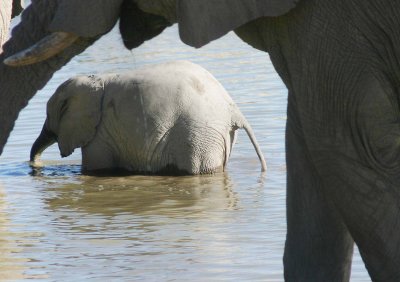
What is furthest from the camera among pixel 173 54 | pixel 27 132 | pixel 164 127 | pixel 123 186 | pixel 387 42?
pixel 173 54

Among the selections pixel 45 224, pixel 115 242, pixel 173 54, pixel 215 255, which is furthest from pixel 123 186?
pixel 173 54

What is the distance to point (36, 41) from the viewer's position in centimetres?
484

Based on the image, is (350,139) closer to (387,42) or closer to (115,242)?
(387,42)

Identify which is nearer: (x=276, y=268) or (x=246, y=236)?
(x=276, y=268)

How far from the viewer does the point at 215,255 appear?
20.7 feet

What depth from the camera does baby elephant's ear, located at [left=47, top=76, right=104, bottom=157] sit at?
9688 millimetres

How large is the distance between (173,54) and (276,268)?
407 inches

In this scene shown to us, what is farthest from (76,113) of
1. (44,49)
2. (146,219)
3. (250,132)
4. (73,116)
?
(44,49)

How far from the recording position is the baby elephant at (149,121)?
9.27 m

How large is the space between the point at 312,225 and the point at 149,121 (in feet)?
14.7

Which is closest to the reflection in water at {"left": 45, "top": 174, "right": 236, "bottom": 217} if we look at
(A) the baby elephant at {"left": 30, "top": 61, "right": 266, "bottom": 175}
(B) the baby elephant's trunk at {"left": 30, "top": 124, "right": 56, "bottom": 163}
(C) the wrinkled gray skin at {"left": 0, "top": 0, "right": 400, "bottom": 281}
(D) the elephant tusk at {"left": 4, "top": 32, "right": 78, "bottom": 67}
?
(A) the baby elephant at {"left": 30, "top": 61, "right": 266, "bottom": 175}

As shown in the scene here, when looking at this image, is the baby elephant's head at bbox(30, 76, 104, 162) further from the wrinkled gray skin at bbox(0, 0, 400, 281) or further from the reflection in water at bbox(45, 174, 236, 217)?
the wrinkled gray skin at bbox(0, 0, 400, 281)

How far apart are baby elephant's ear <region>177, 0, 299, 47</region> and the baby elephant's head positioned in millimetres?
5180

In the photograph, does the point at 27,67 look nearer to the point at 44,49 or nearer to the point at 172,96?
the point at 44,49
